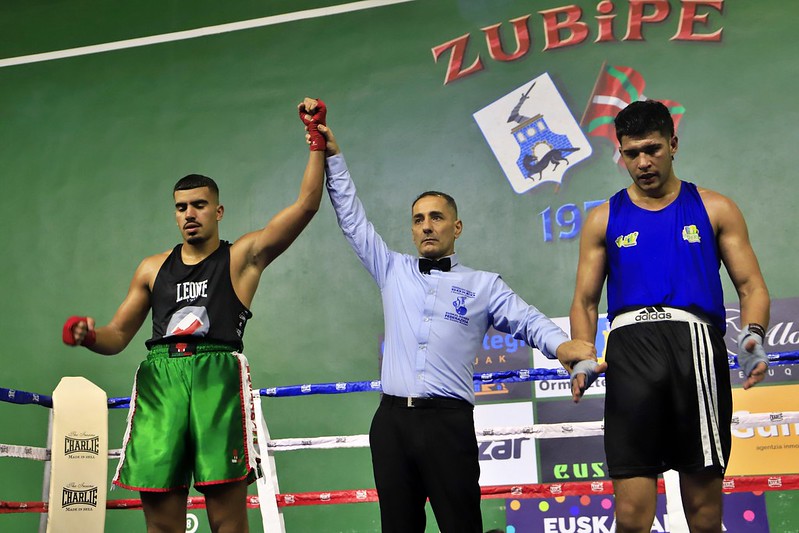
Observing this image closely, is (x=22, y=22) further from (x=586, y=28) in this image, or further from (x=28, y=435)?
(x=586, y=28)

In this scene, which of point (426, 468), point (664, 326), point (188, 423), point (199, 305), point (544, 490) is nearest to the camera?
point (664, 326)

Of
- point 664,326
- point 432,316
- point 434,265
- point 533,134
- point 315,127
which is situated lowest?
point 664,326

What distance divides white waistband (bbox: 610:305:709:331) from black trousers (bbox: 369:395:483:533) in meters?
0.57

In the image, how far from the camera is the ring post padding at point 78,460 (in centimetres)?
374

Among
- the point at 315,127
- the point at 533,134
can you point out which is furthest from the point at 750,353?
the point at 533,134

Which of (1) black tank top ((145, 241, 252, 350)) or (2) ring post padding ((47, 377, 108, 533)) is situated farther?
(2) ring post padding ((47, 377, 108, 533))

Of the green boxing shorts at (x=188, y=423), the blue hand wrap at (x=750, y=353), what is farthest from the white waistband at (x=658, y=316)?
the green boxing shorts at (x=188, y=423)

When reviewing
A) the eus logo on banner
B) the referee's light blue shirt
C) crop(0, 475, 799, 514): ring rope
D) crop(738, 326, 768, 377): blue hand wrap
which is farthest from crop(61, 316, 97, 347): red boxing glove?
the eus logo on banner

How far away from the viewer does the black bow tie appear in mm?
2707

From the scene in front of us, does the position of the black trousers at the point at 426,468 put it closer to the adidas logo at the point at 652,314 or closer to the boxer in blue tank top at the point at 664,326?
the boxer in blue tank top at the point at 664,326

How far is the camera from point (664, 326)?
7.41 feet

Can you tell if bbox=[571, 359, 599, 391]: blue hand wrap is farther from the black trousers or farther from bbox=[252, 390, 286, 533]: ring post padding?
bbox=[252, 390, 286, 533]: ring post padding

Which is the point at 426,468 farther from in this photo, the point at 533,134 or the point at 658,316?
the point at 533,134

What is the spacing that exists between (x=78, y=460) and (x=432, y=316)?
7.14ft
